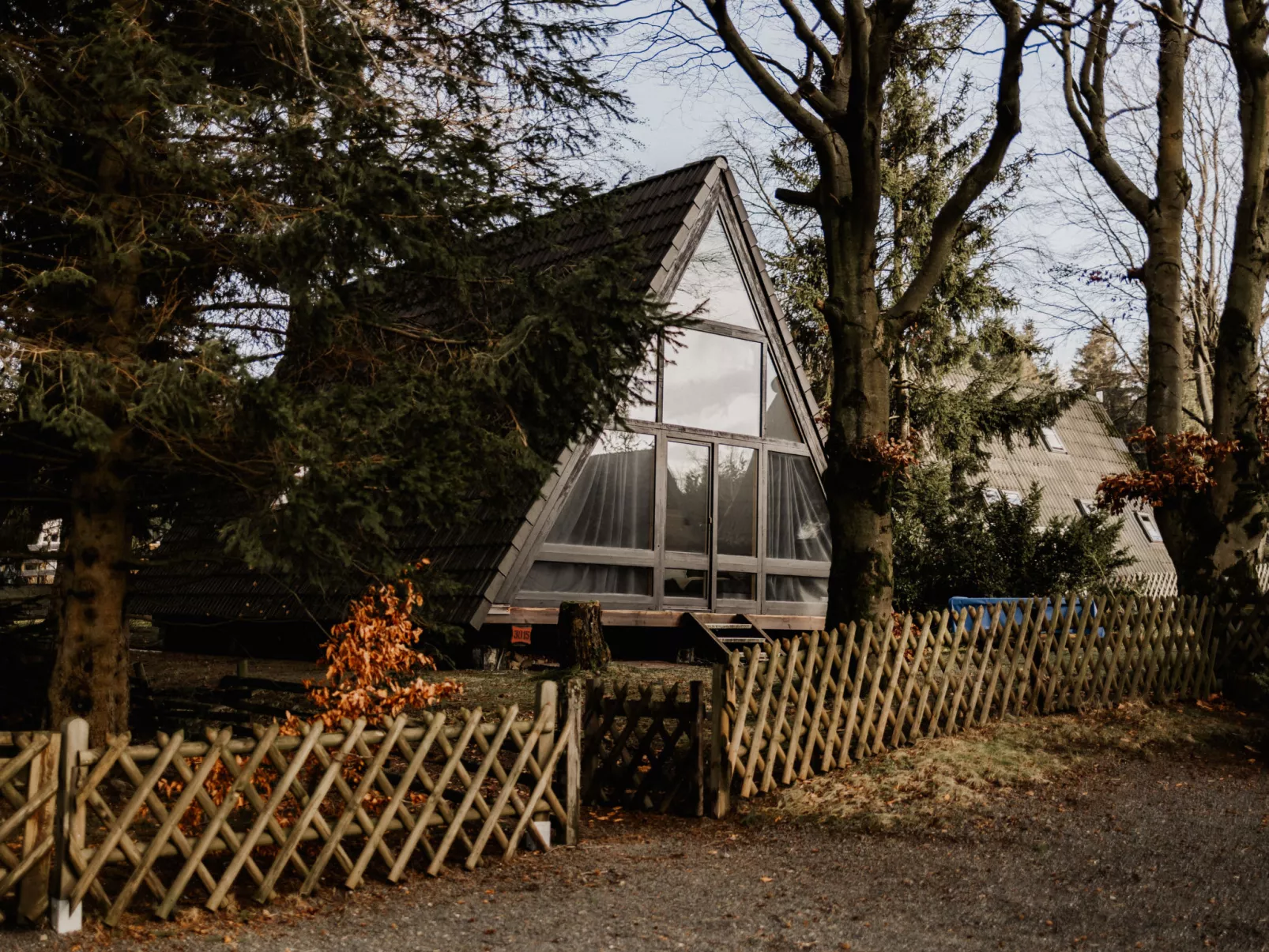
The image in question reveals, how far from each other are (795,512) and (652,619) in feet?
10.5

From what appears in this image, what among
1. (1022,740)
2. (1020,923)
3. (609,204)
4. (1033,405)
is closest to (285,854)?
(1020,923)

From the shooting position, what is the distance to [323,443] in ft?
23.0

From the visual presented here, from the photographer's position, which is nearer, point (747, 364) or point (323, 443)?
point (323, 443)

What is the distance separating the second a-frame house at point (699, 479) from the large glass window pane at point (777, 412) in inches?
0.8

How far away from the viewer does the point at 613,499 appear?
1566cm

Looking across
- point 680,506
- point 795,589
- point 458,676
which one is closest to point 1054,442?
point 795,589

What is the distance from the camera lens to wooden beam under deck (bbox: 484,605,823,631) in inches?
571

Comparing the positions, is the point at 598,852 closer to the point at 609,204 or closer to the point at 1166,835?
the point at 1166,835

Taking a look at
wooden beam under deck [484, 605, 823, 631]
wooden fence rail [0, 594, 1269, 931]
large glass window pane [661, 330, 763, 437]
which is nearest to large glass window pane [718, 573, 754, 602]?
wooden beam under deck [484, 605, 823, 631]

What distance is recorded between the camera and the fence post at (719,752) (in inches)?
354

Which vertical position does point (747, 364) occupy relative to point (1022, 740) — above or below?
above

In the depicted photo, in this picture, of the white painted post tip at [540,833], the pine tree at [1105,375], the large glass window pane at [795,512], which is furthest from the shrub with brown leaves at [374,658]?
the pine tree at [1105,375]

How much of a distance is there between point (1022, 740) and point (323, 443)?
7.06m

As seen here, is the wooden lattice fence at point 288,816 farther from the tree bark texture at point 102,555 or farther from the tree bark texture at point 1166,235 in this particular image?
the tree bark texture at point 1166,235
